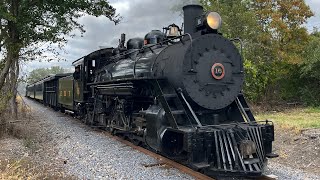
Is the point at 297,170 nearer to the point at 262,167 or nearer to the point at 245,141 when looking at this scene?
the point at 262,167

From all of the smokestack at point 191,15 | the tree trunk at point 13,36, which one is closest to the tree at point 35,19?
the tree trunk at point 13,36

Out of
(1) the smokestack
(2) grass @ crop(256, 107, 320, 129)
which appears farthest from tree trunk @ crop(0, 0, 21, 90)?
(2) grass @ crop(256, 107, 320, 129)

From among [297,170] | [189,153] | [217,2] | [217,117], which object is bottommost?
[297,170]

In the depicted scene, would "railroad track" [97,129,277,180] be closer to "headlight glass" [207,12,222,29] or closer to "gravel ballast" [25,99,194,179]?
"gravel ballast" [25,99,194,179]

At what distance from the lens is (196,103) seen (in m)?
6.94

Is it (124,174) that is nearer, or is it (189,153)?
(189,153)

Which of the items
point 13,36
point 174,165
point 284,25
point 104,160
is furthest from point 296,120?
point 13,36

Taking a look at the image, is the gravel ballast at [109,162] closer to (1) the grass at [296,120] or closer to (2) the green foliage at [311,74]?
(1) the grass at [296,120]

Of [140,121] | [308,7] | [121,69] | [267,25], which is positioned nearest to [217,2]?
[267,25]

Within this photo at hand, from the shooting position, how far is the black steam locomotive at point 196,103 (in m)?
6.00

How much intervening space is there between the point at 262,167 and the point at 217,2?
53.7 feet

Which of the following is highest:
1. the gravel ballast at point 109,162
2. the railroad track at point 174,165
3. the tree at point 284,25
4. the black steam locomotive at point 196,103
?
the tree at point 284,25

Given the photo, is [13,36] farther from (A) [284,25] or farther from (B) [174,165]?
(A) [284,25]

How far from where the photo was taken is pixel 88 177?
6285 millimetres
